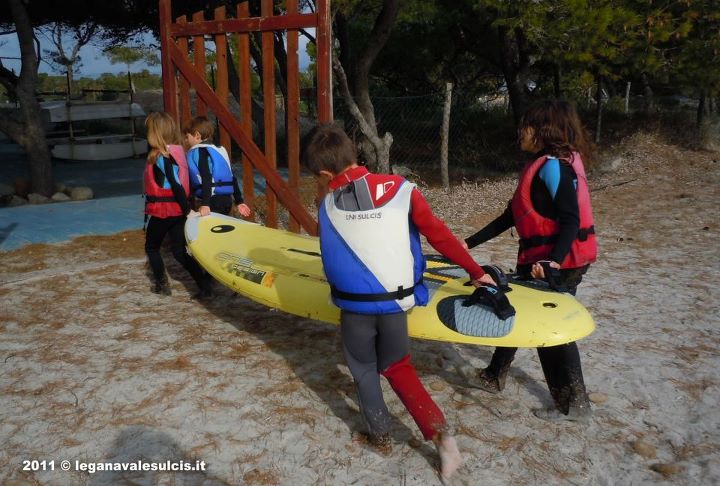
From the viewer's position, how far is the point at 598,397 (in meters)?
3.45

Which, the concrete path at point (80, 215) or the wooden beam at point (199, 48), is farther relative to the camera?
the concrete path at point (80, 215)

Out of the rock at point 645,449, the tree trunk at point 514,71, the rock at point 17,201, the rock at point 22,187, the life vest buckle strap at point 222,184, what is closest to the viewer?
the rock at point 645,449

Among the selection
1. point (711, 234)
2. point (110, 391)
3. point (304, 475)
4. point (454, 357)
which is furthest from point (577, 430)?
point (711, 234)

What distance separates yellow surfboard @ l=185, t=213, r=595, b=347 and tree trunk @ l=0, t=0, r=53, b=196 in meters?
5.40

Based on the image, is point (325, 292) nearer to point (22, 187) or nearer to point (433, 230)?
point (433, 230)

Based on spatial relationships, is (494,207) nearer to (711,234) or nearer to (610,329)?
(711,234)

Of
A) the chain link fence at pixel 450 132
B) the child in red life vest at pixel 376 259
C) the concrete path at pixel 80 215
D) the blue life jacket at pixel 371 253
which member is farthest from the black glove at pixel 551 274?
the chain link fence at pixel 450 132

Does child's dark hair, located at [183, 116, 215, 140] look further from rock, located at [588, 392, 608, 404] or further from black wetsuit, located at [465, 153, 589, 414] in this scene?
rock, located at [588, 392, 608, 404]

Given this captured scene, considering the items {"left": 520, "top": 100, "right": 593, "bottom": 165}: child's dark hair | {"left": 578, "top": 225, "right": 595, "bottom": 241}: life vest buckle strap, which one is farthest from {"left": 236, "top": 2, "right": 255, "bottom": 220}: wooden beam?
{"left": 578, "top": 225, "right": 595, "bottom": 241}: life vest buckle strap

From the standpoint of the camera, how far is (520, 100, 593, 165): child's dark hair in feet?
9.78

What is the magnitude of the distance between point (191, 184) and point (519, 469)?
11.2ft

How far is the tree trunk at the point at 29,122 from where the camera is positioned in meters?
9.10

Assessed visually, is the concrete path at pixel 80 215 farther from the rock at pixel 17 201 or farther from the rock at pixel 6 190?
the rock at pixel 6 190

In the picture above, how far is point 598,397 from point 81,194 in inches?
314
